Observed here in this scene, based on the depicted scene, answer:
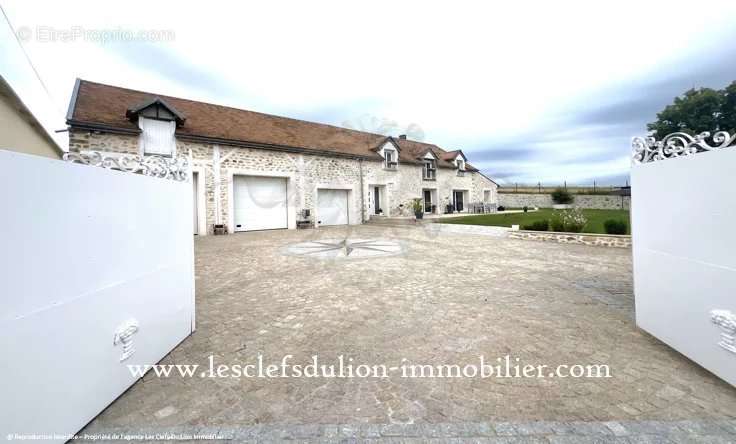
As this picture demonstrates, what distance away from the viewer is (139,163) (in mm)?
2389

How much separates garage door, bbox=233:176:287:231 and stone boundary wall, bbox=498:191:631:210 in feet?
78.1

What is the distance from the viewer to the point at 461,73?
11.4 metres

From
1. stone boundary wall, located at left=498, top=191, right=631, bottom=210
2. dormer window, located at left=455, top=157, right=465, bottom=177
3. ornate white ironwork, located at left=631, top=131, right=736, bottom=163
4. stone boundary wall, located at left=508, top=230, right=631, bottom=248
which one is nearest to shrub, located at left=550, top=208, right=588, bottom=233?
stone boundary wall, located at left=508, top=230, right=631, bottom=248

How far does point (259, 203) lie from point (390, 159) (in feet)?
32.1

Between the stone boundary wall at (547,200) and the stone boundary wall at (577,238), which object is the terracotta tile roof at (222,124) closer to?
the stone boundary wall at (577,238)

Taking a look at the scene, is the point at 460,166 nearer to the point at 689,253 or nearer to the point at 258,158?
the point at 258,158

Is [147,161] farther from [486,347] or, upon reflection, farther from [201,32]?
[201,32]

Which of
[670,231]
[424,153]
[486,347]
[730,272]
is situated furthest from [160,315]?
[424,153]

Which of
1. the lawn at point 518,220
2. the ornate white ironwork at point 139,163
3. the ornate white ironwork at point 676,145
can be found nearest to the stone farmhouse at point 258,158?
the lawn at point 518,220

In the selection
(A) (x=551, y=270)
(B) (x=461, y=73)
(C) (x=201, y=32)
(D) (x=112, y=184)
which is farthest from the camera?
(B) (x=461, y=73)

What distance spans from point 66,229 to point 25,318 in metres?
0.52

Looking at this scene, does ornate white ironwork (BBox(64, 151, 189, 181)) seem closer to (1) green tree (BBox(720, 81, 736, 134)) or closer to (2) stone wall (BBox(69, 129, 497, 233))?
(2) stone wall (BBox(69, 129, 497, 233))

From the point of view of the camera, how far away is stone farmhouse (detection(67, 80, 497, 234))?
11328 millimetres

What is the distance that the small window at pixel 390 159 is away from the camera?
19.5 m
